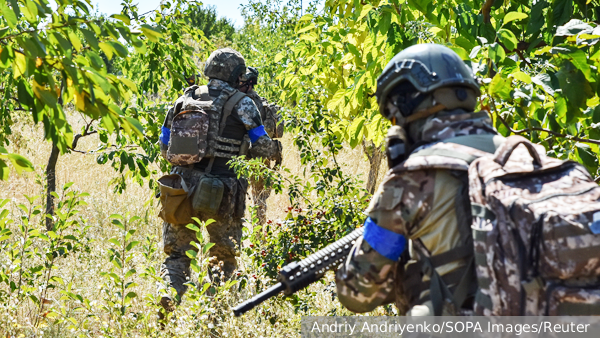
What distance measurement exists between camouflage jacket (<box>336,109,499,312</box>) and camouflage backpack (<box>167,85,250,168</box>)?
266 cm

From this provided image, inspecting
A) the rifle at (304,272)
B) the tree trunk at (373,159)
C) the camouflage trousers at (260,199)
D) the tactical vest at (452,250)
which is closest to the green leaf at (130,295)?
the rifle at (304,272)

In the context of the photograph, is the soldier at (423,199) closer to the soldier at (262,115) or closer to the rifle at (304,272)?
the rifle at (304,272)

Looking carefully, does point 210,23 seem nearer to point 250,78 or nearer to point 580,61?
point 250,78

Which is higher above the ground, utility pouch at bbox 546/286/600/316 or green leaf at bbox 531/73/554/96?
green leaf at bbox 531/73/554/96

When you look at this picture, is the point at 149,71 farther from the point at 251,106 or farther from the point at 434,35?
the point at 434,35

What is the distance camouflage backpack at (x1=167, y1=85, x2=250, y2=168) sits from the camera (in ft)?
15.0

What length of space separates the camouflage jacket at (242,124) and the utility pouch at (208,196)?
26 centimetres

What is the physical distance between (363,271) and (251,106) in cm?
290

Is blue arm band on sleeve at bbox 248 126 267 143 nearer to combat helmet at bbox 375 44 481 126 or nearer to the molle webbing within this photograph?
the molle webbing

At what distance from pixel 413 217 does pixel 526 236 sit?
359 millimetres

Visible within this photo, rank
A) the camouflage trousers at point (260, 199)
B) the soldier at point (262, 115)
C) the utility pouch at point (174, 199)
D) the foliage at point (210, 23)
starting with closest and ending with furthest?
the utility pouch at point (174, 199) < the soldier at point (262, 115) < the camouflage trousers at point (260, 199) < the foliage at point (210, 23)

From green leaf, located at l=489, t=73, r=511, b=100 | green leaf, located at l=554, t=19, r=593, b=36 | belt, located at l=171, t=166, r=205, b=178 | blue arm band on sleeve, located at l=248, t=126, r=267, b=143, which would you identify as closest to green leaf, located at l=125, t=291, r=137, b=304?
belt, located at l=171, t=166, r=205, b=178

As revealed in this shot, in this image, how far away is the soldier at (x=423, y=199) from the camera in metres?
1.92

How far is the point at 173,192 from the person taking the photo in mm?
4543
